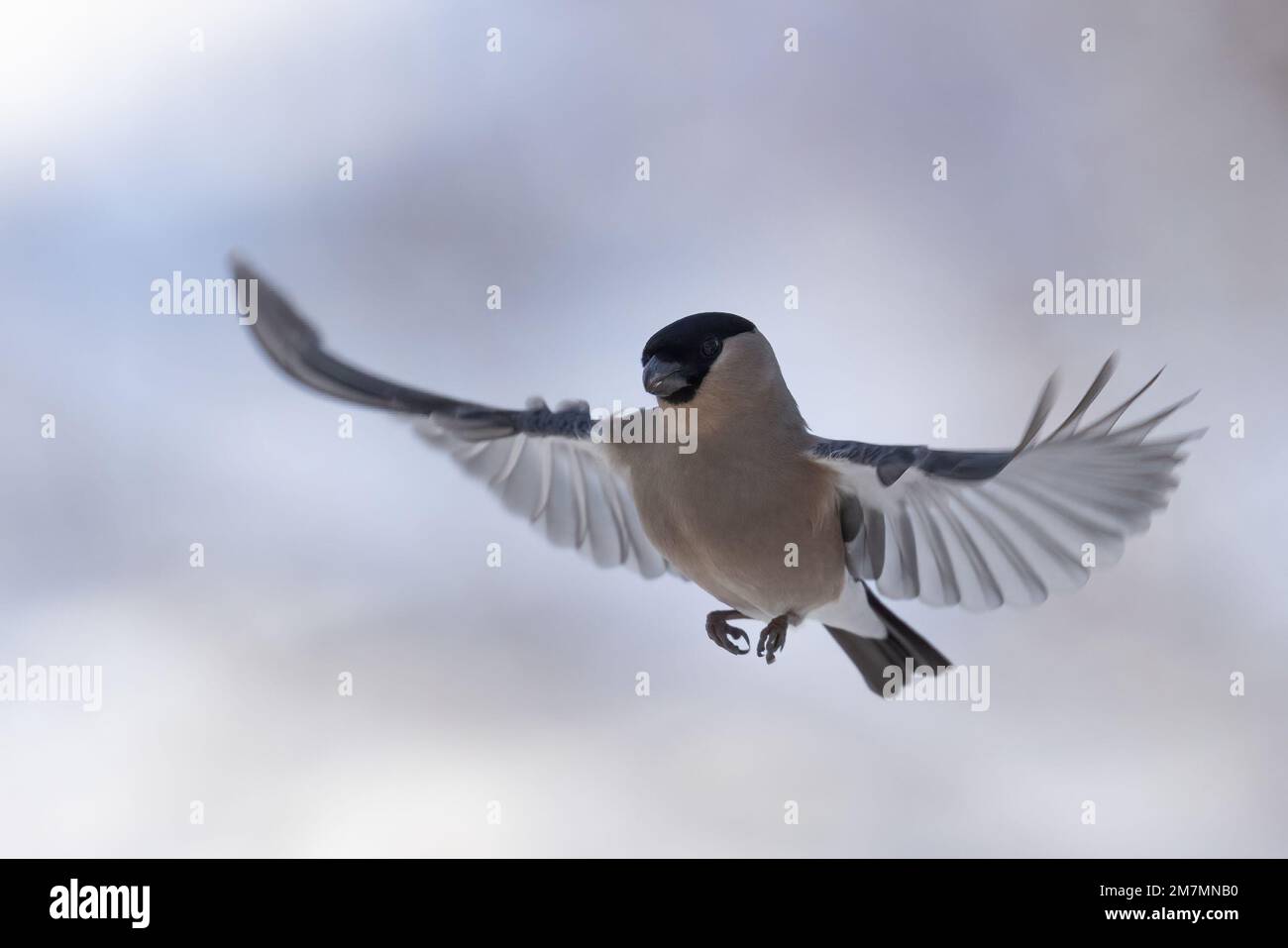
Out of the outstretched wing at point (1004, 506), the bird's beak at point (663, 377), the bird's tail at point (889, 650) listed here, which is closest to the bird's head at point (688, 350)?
the bird's beak at point (663, 377)

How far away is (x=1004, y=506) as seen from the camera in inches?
38.6

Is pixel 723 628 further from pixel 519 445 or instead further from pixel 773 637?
pixel 519 445

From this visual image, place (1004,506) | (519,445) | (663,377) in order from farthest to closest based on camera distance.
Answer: (519,445) < (1004,506) < (663,377)

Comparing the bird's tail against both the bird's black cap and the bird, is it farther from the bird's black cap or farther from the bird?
the bird's black cap

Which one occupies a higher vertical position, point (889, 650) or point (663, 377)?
point (663, 377)

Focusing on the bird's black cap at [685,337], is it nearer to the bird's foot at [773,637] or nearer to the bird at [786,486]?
the bird at [786,486]

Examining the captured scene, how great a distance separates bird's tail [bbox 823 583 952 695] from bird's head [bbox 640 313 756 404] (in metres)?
0.42

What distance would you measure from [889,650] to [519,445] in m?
0.44

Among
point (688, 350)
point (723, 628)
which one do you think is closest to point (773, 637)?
point (723, 628)

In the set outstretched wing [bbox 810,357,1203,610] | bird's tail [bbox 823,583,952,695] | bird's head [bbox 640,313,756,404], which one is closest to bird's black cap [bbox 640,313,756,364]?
bird's head [bbox 640,313,756,404]

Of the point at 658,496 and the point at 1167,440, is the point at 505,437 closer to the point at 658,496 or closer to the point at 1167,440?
the point at 658,496

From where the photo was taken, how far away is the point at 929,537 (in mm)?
Result: 1059

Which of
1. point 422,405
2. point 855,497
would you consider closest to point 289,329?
point 422,405

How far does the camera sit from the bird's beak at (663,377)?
0.87 m
